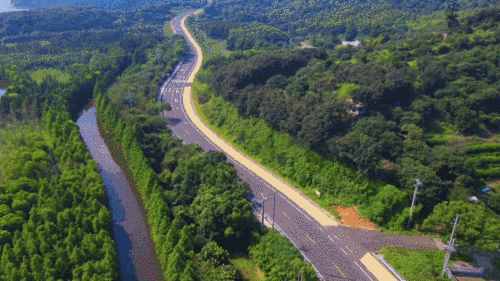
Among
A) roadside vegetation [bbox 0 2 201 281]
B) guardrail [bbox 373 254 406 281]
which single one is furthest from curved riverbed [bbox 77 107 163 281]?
guardrail [bbox 373 254 406 281]

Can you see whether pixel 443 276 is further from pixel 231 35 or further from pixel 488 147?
pixel 231 35

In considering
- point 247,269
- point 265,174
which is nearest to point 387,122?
point 265,174

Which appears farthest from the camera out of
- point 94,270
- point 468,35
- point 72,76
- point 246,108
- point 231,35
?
point 231,35

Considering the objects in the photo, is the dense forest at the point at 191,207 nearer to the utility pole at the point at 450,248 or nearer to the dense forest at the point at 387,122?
the dense forest at the point at 387,122

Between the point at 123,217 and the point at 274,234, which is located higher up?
the point at 274,234

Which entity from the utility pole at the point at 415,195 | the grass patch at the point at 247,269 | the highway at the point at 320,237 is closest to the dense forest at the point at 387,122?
the utility pole at the point at 415,195

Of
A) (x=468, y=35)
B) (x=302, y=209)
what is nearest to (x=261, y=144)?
(x=302, y=209)

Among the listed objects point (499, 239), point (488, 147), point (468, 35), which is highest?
point (468, 35)

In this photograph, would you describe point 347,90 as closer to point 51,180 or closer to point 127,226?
point 127,226
